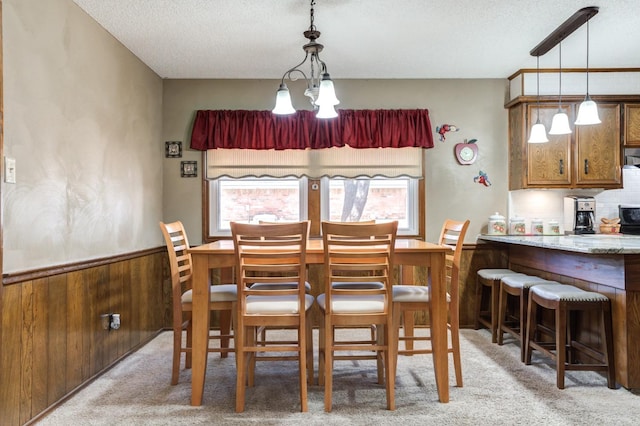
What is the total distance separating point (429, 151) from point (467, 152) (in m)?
0.37

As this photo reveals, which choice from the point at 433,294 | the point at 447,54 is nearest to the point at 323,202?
the point at 447,54

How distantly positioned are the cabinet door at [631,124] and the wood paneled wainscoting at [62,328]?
4462 millimetres

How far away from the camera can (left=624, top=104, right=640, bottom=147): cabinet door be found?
4.51 m

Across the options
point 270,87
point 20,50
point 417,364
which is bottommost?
point 417,364

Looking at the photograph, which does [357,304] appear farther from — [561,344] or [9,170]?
[9,170]

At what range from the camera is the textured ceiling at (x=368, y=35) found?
10.5ft

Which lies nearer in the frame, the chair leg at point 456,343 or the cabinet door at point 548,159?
the chair leg at point 456,343

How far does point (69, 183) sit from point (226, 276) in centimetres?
128

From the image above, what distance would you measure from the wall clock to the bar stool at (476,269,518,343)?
3.50ft

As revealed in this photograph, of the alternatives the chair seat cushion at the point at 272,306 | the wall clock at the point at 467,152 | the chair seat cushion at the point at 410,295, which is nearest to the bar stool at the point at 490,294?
the wall clock at the point at 467,152

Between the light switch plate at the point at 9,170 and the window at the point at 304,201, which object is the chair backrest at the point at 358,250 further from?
the window at the point at 304,201

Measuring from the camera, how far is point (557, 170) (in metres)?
4.54

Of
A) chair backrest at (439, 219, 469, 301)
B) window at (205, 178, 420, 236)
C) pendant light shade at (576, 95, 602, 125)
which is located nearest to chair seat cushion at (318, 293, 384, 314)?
chair backrest at (439, 219, 469, 301)

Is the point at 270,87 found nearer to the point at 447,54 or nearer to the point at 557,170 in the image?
the point at 447,54
